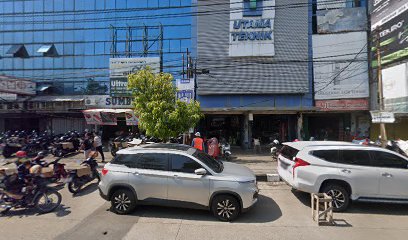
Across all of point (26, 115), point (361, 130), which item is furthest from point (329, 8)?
point (26, 115)

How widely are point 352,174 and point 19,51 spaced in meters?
29.3

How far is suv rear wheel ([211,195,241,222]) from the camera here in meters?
5.50

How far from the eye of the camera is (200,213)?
5934 mm

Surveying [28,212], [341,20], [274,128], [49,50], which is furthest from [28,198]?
[341,20]

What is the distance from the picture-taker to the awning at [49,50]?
2375 cm

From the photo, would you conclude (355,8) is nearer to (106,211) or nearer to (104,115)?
(104,115)

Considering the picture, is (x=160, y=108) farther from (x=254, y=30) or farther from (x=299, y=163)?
(x=254, y=30)

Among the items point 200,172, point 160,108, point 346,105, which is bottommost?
point 200,172

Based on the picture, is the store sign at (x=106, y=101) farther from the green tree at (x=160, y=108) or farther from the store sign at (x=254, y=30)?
the store sign at (x=254, y=30)

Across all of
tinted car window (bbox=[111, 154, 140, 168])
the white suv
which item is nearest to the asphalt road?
the white suv

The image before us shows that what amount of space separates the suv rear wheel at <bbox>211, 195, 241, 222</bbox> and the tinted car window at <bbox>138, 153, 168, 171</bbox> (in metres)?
1.44

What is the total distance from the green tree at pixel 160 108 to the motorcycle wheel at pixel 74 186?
183 inches

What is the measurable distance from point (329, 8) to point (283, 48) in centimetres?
521

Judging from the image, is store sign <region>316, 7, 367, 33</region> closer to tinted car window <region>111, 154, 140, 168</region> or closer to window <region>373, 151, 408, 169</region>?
window <region>373, 151, 408, 169</region>
